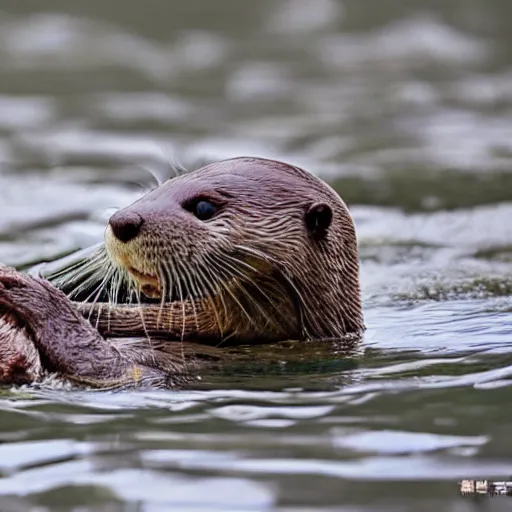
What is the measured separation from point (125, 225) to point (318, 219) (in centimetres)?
79

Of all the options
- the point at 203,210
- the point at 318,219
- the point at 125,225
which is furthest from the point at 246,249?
the point at 125,225

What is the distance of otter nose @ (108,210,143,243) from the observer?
4.59 meters

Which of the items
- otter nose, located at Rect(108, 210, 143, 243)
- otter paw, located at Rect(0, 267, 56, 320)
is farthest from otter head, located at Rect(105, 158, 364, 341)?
otter paw, located at Rect(0, 267, 56, 320)

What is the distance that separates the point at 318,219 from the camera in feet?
16.6

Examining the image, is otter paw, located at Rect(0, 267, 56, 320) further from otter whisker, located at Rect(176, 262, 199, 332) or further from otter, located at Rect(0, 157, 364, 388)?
otter whisker, located at Rect(176, 262, 199, 332)

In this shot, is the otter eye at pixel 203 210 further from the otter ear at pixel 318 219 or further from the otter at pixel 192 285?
the otter ear at pixel 318 219

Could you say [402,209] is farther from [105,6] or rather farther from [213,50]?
[105,6]

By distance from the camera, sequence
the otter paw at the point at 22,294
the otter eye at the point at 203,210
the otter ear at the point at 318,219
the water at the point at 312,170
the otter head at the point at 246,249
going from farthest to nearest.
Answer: the otter ear at the point at 318,219
the otter eye at the point at 203,210
the otter head at the point at 246,249
the otter paw at the point at 22,294
the water at the point at 312,170

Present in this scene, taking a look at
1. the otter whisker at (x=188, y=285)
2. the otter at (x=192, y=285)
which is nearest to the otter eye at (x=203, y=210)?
the otter at (x=192, y=285)

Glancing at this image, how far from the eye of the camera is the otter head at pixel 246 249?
4.70 meters

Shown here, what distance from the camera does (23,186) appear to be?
9.78 meters

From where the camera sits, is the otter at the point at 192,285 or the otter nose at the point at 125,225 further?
the otter nose at the point at 125,225

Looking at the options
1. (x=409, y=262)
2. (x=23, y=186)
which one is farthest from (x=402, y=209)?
(x=23, y=186)

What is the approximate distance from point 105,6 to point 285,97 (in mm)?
4012
